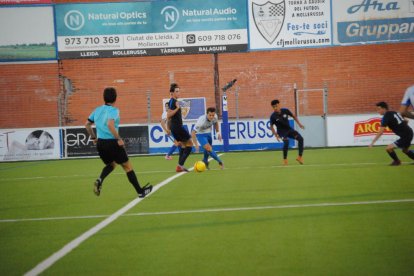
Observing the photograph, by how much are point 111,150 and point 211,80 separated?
56.0ft

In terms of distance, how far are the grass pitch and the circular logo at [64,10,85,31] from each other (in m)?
13.4

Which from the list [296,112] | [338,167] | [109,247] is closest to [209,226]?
[109,247]

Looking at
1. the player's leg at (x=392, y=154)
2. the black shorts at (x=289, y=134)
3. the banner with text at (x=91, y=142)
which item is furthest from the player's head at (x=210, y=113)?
the banner with text at (x=91, y=142)

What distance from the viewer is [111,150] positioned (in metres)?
9.90

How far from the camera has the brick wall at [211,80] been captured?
2614cm

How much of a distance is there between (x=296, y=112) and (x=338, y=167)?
10992mm

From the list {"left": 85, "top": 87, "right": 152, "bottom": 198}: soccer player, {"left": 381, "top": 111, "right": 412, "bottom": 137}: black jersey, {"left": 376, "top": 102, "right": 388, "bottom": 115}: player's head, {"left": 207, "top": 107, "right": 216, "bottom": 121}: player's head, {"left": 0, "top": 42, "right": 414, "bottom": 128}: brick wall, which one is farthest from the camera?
{"left": 0, "top": 42, "right": 414, "bottom": 128}: brick wall

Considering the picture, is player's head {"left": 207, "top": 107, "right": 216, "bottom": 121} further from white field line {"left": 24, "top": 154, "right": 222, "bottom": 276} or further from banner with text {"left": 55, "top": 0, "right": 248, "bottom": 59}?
banner with text {"left": 55, "top": 0, "right": 248, "bottom": 59}

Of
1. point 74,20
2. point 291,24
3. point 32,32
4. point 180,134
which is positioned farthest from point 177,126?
point 32,32

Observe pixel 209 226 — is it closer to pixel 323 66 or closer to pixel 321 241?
pixel 321 241

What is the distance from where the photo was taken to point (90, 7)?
25.7 meters

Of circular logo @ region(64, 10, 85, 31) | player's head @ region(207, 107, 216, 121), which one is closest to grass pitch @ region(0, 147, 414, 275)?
player's head @ region(207, 107, 216, 121)

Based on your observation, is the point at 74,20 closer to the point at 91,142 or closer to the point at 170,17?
the point at 170,17

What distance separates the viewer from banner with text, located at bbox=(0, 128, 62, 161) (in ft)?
77.8
